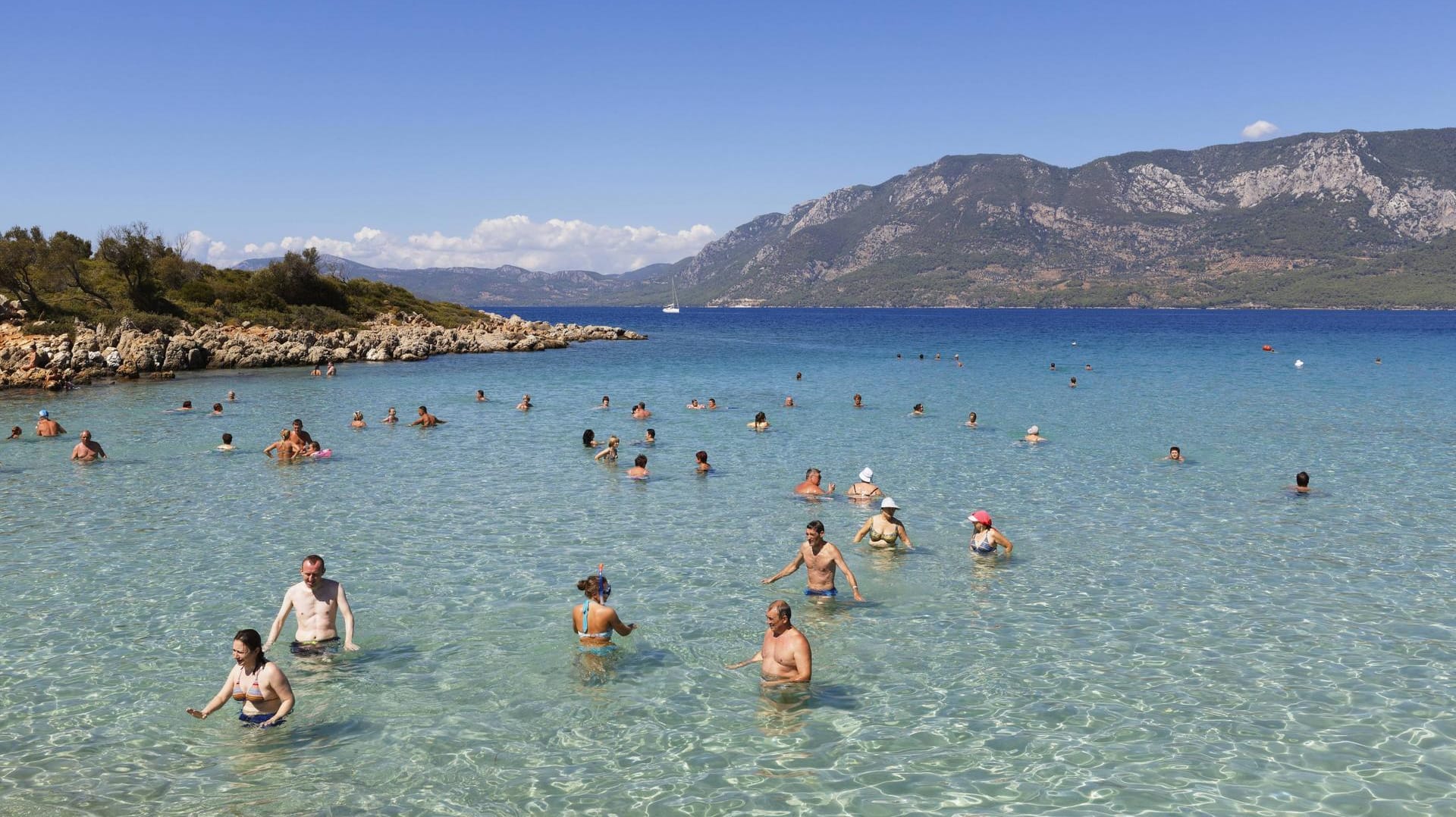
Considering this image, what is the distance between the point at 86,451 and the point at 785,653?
89.6 ft

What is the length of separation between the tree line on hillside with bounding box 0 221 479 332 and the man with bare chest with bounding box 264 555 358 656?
2691 inches

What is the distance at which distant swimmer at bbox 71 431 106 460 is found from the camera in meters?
28.5

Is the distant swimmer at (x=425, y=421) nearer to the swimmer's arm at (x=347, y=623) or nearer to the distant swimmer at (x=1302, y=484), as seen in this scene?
the swimmer's arm at (x=347, y=623)

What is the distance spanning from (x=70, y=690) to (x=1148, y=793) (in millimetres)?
13679

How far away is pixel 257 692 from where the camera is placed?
1069 centimetres

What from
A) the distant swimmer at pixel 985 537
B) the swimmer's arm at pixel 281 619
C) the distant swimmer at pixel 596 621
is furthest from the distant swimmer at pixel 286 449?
the distant swimmer at pixel 985 537

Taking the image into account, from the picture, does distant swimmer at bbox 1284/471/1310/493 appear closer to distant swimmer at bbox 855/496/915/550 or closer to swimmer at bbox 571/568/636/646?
distant swimmer at bbox 855/496/915/550

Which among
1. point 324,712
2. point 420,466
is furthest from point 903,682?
point 420,466

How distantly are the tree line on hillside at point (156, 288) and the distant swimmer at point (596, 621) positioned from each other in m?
71.1

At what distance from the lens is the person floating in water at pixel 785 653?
1185 centimetres

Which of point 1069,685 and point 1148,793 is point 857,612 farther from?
point 1148,793

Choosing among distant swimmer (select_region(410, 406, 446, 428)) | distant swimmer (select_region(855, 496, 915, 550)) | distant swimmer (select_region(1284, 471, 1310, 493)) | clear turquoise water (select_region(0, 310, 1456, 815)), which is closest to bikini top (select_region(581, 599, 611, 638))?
clear turquoise water (select_region(0, 310, 1456, 815))

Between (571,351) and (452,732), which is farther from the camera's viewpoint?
(571,351)

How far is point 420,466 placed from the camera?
28.9 metres
